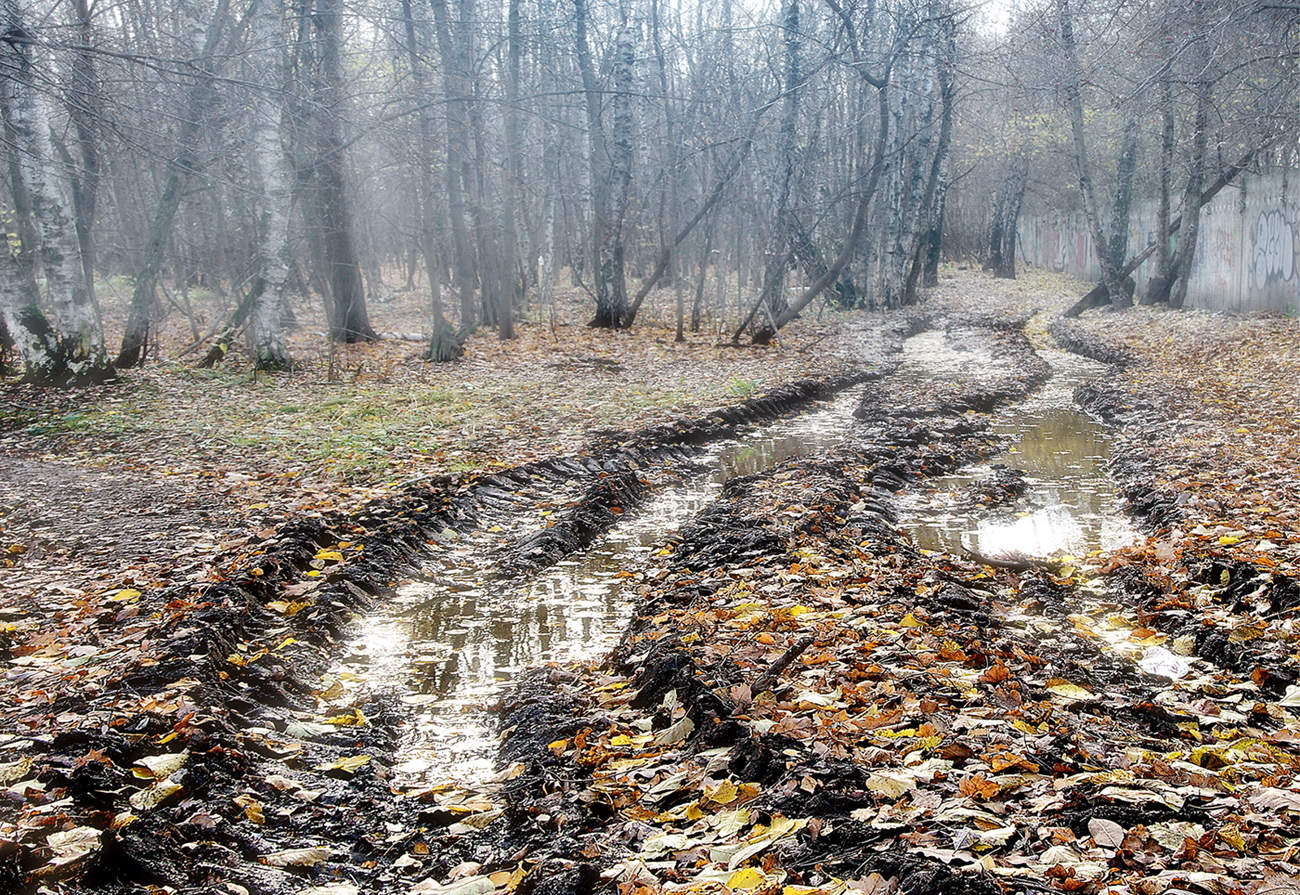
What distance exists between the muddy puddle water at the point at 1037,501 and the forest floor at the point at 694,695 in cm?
21

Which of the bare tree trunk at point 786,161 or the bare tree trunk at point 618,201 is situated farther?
the bare tree trunk at point 618,201

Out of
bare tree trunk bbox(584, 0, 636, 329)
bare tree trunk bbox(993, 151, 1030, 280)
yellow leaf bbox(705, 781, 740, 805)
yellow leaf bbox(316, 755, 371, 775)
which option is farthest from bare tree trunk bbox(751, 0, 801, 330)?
bare tree trunk bbox(993, 151, 1030, 280)

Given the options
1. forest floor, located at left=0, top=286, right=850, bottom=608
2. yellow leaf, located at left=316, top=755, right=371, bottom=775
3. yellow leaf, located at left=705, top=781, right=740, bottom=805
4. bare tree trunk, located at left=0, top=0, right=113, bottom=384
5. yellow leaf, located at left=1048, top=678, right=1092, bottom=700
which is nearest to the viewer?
yellow leaf, located at left=705, top=781, right=740, bottom=805

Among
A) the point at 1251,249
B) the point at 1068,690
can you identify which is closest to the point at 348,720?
the point at 1068,690

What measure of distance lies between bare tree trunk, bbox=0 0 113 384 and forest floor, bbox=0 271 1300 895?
121 inches

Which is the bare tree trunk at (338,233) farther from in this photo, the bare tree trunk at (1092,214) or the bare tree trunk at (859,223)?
the bare tree trunk at (1092,214)

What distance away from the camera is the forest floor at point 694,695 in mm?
2955

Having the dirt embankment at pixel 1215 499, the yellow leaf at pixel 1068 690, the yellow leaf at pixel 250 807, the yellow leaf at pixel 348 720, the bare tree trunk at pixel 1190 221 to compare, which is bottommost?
the yellow leaf at pixel 348 720

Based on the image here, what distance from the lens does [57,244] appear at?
11.5m

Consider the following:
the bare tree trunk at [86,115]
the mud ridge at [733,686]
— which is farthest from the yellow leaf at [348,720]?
the bare tree trunk at [86,115]

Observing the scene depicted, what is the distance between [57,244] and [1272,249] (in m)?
20.0

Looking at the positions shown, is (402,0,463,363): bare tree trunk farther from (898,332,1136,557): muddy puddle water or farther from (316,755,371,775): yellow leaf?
(316,755,371,775): yellow leaf

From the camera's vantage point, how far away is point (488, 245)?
57.8ft

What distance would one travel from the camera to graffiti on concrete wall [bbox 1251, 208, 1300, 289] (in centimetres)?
1769
